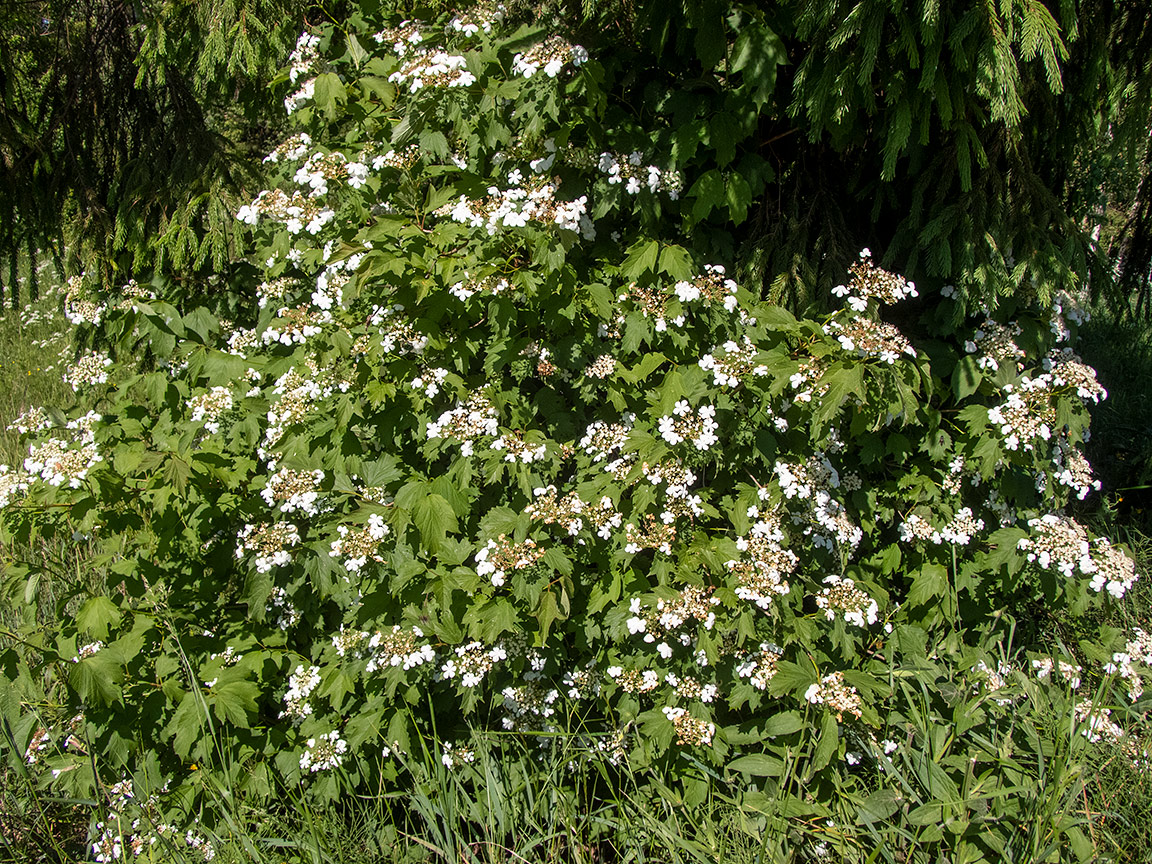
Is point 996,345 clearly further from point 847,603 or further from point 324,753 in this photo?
point 324,753

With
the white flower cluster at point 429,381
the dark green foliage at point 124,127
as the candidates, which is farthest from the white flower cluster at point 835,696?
the dark green foliage at point 124,127

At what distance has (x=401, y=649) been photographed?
2.37 m

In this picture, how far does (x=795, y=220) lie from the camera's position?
118 inches

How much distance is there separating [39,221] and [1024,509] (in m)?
5.05

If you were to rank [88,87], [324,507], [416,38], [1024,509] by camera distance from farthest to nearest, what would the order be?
[88,87], [1024,509], [416,38], [324,507]

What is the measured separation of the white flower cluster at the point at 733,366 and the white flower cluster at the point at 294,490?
4.34 feet

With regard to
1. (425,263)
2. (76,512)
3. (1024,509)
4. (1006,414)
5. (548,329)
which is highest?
(425,263)

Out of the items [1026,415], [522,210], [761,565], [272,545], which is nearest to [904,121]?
[1026,415]

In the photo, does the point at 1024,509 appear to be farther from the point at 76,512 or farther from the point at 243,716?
the point at 76,512

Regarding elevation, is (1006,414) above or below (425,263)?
below

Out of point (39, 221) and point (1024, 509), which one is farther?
point (39, 221)

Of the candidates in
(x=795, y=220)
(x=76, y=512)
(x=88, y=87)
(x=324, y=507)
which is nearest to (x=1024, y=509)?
(x=795, y=220)

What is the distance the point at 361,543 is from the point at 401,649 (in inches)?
14.1

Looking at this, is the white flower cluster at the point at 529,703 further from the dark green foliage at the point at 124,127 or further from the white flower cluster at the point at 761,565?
the dark green foliage at the point at 124,127
